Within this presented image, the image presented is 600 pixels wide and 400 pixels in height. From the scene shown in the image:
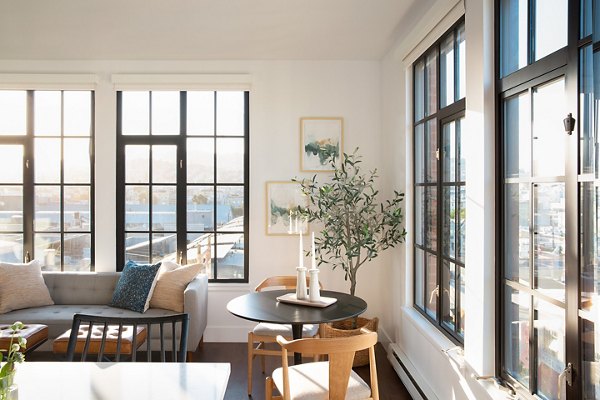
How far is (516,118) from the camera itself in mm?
2152

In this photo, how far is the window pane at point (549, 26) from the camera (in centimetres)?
176

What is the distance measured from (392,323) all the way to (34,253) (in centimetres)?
400

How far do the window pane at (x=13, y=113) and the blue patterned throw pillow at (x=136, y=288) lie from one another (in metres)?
2.15

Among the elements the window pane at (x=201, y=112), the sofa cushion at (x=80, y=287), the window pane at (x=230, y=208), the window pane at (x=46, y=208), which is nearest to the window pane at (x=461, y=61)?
the window pane at (x=230, y=208)

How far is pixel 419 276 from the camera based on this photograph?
3.77 m

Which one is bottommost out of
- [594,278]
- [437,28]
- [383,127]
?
[594,278]

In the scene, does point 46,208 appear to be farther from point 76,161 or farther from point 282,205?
point 282,205

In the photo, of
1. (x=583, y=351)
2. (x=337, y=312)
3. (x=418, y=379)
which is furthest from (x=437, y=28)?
(x=418, y=379)

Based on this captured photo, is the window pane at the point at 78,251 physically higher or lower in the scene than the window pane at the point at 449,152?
lower

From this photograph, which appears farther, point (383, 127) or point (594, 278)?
point (383, 127)

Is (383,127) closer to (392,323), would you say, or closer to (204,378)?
(392,323)

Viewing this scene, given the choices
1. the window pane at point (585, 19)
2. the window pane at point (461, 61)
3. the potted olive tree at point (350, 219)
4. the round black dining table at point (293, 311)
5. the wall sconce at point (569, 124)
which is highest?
the window pane at point (461, 61)

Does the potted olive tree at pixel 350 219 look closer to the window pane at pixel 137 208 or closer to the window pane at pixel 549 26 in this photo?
the window pane at pixel 137 208

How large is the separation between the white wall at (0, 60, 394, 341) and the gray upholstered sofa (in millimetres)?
717
